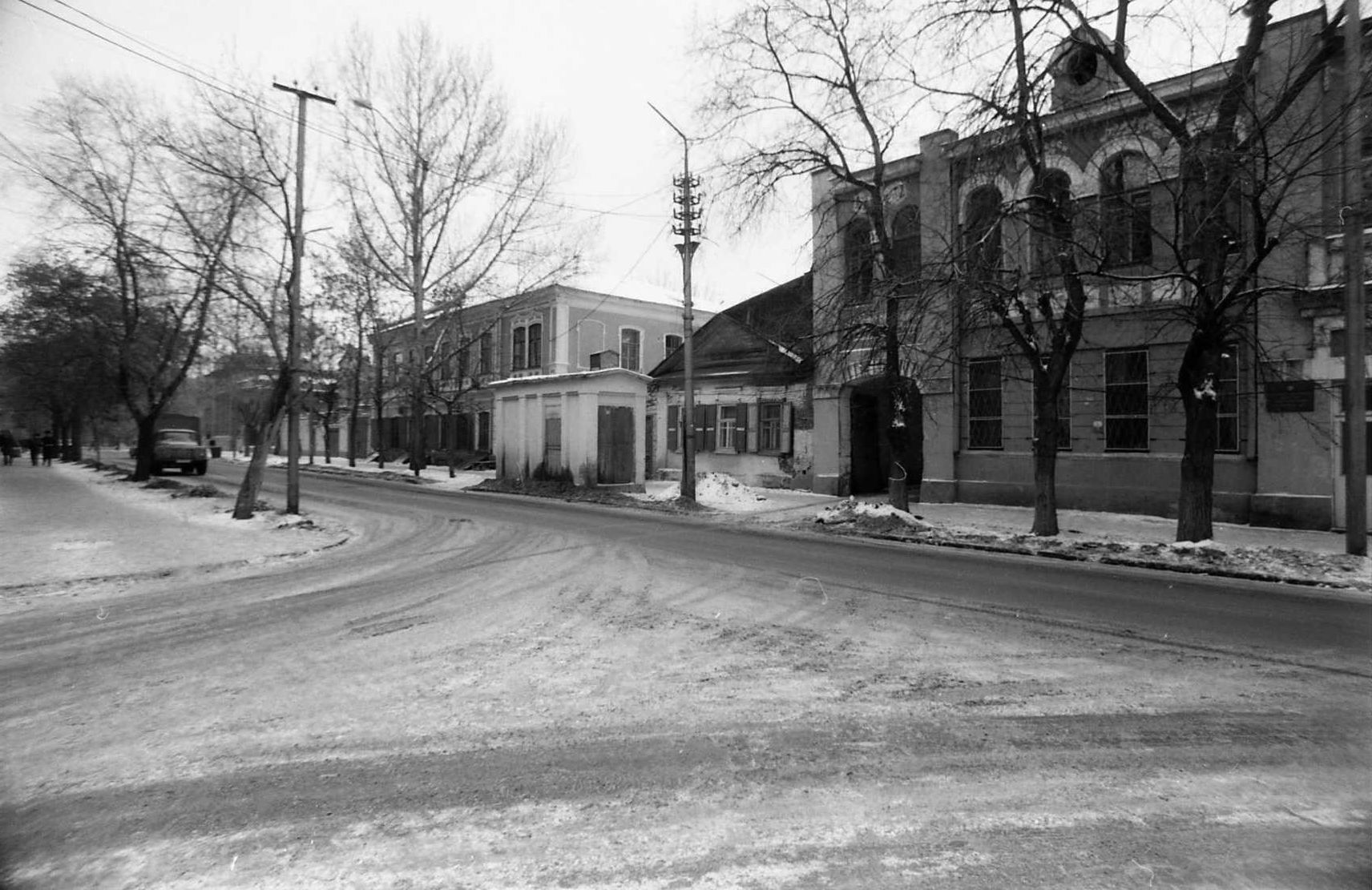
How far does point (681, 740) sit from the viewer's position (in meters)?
4.05

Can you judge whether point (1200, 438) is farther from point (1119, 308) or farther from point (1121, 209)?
point (1119, 308)

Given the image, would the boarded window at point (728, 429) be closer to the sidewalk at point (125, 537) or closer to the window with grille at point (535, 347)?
the window with grille at point (535, 347)

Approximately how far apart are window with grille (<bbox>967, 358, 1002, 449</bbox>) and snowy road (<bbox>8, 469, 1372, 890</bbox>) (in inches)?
400

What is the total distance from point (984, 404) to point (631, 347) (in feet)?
72.4

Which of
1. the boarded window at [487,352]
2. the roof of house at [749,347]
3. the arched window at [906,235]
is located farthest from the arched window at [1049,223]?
the boarded window at [487,352]

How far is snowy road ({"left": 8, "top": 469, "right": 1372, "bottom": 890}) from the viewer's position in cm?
290

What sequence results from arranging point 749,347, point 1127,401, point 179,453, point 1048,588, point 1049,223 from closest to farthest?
point 1048,588, point 1049,223, point 1127,401, point 749,347, point 179,453

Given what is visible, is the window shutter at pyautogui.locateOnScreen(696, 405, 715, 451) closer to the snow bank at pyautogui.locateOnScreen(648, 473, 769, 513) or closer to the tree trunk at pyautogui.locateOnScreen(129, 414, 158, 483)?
the snow bank at pyautogui.locateOnScreen(648, 473, 769, 513)

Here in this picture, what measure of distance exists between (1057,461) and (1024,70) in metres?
8.79

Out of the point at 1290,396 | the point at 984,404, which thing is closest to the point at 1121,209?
the point at 1290,396

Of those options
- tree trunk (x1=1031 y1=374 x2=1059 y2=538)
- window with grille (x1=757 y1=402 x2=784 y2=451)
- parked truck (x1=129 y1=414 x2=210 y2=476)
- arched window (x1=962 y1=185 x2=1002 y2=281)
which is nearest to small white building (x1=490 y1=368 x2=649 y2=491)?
window with grille (x1=757 y1=402 x2=784 y2=451)

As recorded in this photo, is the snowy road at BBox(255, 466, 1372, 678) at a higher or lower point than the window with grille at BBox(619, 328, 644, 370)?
lower

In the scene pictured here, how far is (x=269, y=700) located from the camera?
4.73m

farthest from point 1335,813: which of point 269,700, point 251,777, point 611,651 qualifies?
point 269,700
